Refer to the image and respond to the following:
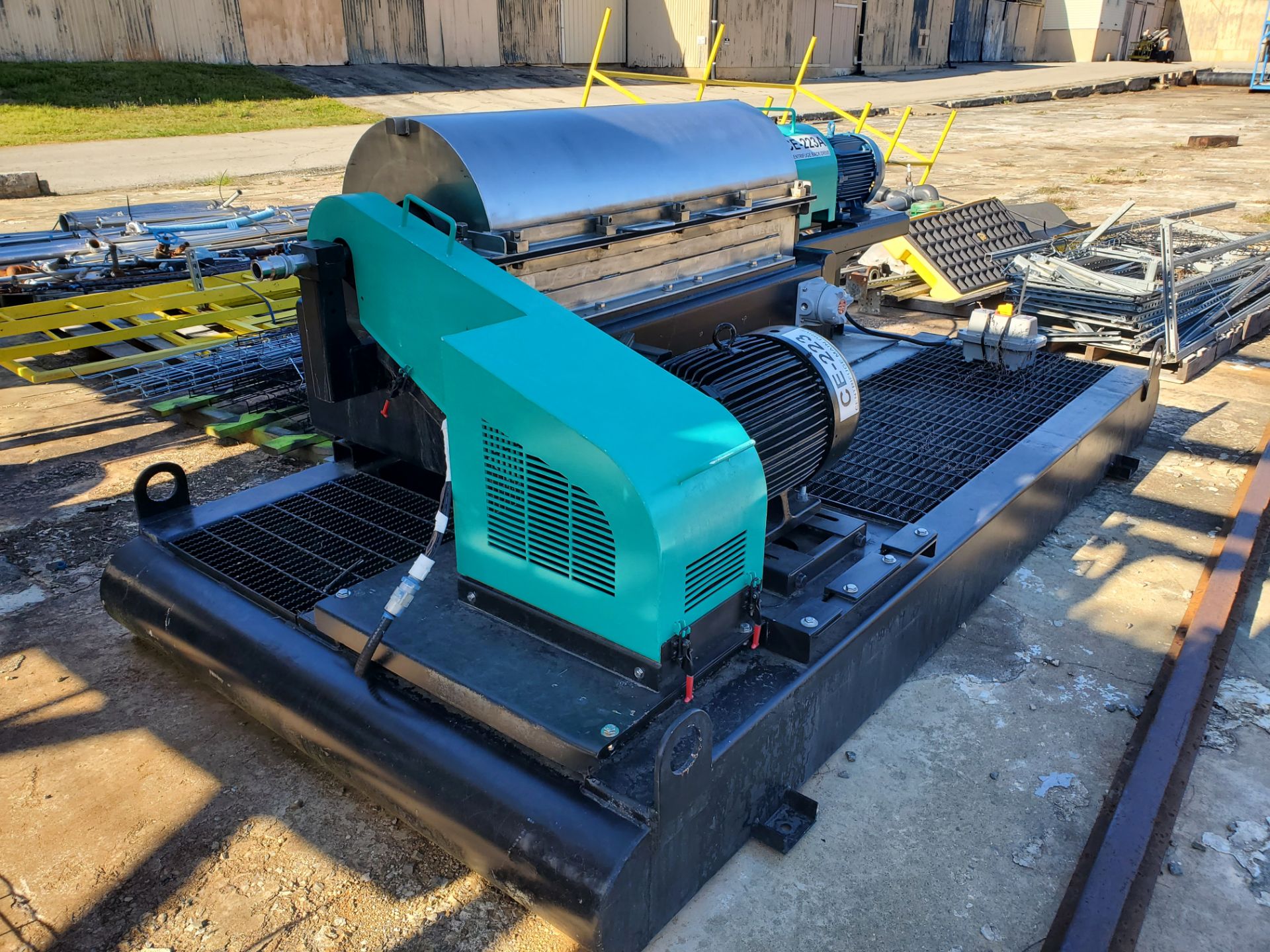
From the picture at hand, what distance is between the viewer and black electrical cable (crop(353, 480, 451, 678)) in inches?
75.8

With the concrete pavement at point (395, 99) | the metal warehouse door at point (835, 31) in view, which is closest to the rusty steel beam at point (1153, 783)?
the concrete pavement at point (395, 99)

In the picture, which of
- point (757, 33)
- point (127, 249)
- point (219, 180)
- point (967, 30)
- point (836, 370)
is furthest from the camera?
point (967, 30)

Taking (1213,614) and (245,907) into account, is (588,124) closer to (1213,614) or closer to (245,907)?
(245,907)

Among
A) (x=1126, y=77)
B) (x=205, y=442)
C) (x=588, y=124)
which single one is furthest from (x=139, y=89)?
(x=1126, y=77)

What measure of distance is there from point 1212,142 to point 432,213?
50.0 feet

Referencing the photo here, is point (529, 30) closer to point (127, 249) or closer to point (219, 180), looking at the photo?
point (219, 180)

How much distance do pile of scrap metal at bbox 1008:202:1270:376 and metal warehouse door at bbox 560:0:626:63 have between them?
644 inches

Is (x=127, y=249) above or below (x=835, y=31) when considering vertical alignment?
below

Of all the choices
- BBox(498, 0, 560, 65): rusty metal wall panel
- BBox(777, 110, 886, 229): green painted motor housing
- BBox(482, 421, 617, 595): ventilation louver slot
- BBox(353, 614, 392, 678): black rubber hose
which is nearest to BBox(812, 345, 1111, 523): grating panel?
BBox(777, 110, 886, 229): green painted motor housing

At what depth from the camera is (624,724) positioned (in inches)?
66.9

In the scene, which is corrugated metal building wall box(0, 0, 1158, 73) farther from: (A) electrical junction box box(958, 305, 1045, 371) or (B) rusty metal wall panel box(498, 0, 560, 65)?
(A) electrical junction box box(958, 305, 1045, 371)

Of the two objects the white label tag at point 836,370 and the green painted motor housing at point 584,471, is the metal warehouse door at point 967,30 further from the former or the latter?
A: the green painted motor housing at point 584,471

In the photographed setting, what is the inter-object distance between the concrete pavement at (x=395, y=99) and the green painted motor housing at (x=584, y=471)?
31.4 ft

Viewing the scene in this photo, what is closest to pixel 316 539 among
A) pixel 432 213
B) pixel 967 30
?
pixel 432 213
